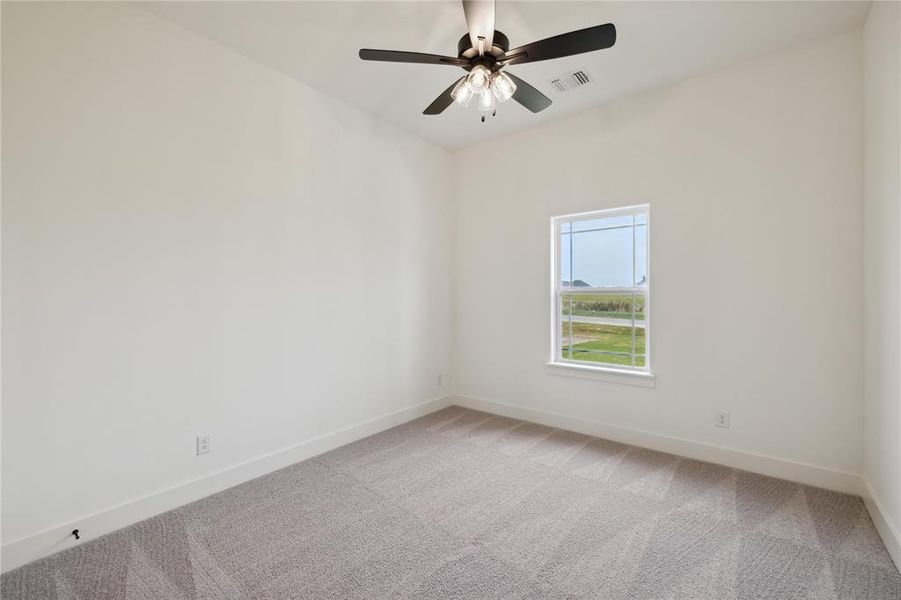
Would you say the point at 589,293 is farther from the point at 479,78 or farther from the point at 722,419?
the point at 479,78

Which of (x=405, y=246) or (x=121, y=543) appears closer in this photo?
(x=121, y=543)

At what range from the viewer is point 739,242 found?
2820 millimetres

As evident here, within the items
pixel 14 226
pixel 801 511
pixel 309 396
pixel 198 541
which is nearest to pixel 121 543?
pixel 198 541

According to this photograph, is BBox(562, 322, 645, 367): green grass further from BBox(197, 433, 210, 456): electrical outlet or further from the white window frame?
BBox(197, 433, 210, 456): electrical outlet

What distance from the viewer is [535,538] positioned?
6.84 feet

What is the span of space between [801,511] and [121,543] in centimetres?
376

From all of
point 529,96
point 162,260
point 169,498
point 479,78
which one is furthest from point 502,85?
point 169,498

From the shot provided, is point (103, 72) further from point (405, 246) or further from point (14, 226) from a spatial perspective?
point (405, 246)

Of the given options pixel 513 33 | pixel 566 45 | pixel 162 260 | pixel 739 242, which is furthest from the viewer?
pixel 739 242

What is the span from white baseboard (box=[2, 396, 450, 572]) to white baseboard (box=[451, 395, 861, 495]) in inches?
58.5

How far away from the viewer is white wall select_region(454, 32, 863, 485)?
98.3 inches

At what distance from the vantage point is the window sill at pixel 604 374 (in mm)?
3234

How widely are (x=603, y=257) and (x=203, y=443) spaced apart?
3.41 meters

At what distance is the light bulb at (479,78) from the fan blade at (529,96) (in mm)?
161
